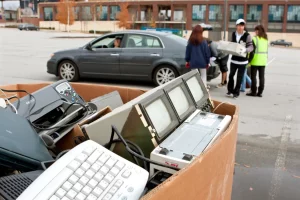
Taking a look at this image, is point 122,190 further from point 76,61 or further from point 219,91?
point 76,61

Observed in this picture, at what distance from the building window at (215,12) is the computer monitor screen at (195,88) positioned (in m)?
67.3

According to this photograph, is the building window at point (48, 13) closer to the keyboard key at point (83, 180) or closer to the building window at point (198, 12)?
the building window at point (198, 12)

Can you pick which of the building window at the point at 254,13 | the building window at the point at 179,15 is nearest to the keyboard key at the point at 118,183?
the building window at the point at 254,13

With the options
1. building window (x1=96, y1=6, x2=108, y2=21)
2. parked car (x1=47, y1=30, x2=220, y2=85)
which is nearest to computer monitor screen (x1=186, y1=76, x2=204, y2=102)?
parked car (x1=47, y1=30, x2=220, y2=85)

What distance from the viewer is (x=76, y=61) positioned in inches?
410

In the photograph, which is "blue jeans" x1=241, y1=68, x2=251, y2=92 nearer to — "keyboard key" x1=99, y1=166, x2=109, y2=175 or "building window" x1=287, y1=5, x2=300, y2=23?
"keyboard key" x1=99, y1=166, x2=109, y2=175

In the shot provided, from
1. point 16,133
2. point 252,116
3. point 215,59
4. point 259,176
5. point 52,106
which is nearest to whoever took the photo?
point 16,133

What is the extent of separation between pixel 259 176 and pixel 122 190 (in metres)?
3.28

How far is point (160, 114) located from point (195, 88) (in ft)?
2.76

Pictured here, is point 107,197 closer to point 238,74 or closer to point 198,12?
point 238,74

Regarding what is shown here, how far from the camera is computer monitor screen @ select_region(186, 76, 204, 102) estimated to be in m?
2.85

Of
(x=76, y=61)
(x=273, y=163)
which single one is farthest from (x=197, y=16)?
(x=273, y=163)

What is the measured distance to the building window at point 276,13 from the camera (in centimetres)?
6569

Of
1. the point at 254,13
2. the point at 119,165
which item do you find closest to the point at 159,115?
the point at 119,165
